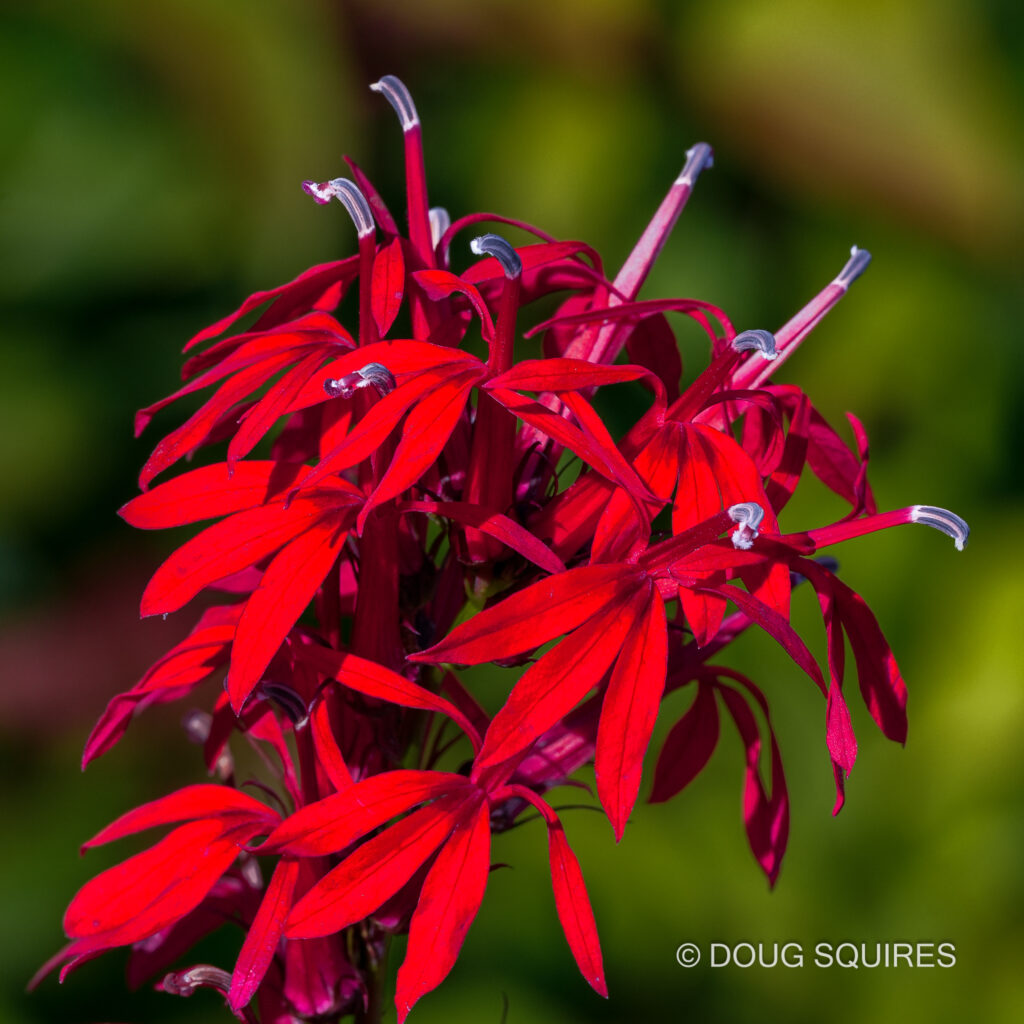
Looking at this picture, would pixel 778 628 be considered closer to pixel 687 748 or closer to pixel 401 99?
pixel 687 748

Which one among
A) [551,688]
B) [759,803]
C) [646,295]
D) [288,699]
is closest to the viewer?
[551,688]

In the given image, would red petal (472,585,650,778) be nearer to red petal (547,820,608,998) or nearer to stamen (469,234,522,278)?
red petal (547,820,608,998)

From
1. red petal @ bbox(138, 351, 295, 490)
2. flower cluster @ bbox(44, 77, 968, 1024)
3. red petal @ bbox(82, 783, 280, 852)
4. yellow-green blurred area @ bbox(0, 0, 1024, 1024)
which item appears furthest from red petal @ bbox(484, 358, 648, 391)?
yellow-green blurred area @ bbox(0, 0, 1024, 1024)

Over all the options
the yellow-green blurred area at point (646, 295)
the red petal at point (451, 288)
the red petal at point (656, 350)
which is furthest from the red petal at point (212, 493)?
the yellow-green blurred area at point (646, 295)

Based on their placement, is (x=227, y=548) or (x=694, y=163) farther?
(x=694, y=163)

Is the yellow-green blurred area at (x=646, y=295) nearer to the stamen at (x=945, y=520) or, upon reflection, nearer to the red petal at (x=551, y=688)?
the stamen at (x=945, y=520)

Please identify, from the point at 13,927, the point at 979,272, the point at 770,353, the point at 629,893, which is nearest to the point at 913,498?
the point at 979,272

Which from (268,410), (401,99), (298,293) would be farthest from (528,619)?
(401,99)
